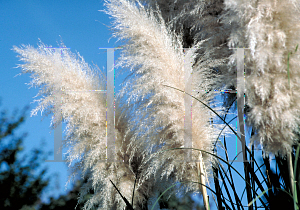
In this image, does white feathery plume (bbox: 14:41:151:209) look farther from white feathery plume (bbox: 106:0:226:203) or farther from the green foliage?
the green foliage

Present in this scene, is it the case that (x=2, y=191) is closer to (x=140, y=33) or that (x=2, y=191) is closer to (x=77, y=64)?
(x=77, y=64)

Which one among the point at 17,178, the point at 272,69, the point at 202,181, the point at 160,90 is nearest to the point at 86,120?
the point at 160,90

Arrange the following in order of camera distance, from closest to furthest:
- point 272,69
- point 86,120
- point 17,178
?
point 272,69
point 86,120
point 17,178

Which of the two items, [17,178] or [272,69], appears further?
[17,178]

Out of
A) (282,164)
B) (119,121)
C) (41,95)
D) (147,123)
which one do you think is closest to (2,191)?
(41,95)

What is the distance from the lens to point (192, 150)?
3.13 ft

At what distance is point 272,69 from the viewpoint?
0.76 metres

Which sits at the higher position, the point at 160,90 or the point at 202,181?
the point at 160,90

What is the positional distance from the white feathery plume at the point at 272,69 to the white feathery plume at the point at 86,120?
0.55 m

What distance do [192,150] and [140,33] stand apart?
1.46 feet

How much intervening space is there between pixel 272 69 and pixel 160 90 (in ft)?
1.15

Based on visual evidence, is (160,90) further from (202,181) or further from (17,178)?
(17,178)

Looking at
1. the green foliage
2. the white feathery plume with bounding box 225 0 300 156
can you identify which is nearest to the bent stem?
the white feathery plume with bounding box 225 0 300 156

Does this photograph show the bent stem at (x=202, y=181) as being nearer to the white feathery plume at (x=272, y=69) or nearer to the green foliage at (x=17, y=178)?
the white feathery plume at (x=272, y=69)
